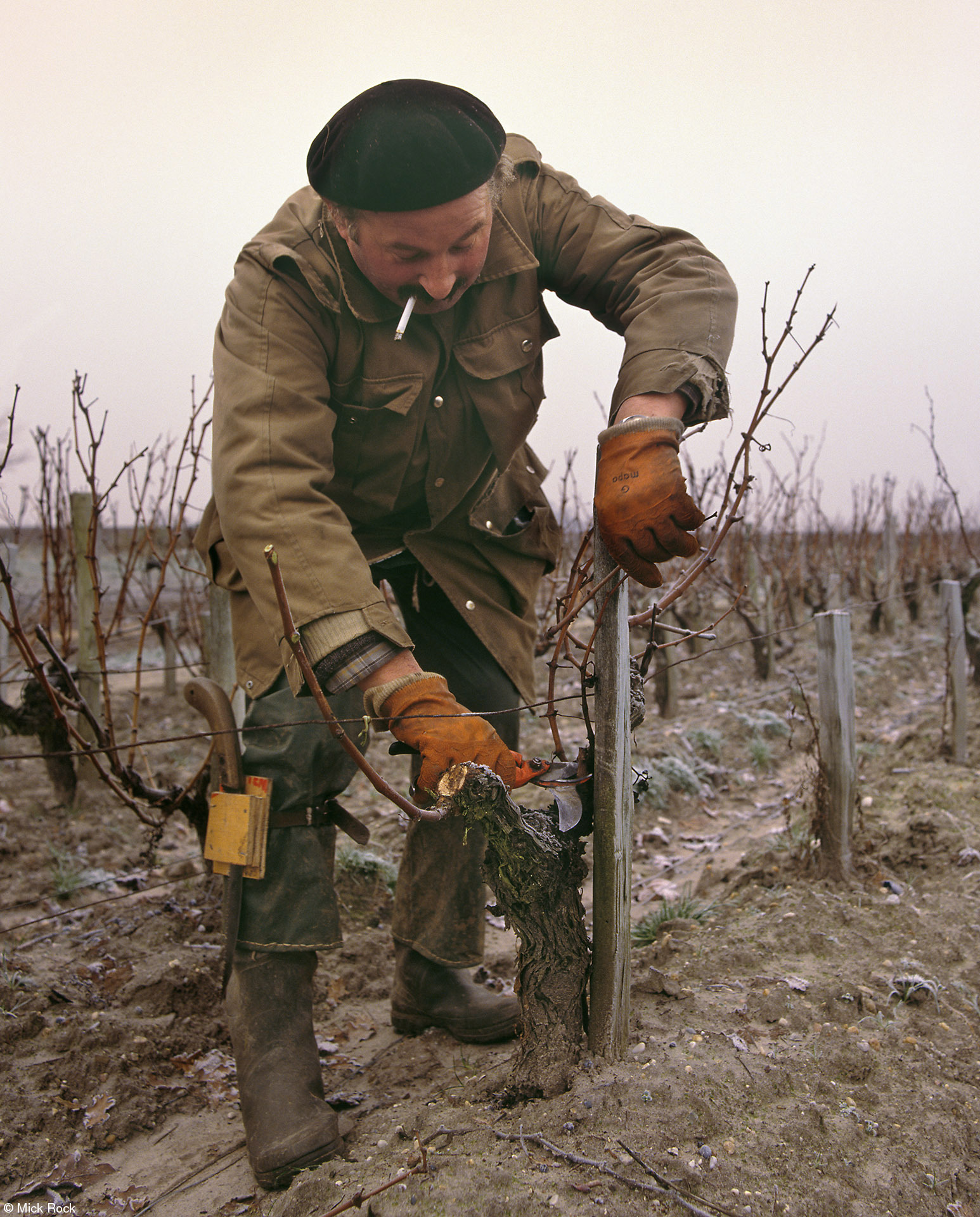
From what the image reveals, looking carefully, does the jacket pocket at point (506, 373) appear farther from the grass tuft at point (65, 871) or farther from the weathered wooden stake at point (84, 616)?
→ the weathered wooden stake at point (84, 616)

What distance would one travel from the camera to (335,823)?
185cm

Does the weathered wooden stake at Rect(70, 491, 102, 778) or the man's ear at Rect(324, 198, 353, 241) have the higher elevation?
the man's ear at Rect(324, 198, 353, 241)

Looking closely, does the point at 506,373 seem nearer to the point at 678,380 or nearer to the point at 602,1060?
the point at 678,380

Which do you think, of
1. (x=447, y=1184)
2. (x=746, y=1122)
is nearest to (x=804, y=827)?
(x=746, y=1122)

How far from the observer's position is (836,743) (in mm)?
2789

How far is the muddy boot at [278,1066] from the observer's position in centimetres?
151

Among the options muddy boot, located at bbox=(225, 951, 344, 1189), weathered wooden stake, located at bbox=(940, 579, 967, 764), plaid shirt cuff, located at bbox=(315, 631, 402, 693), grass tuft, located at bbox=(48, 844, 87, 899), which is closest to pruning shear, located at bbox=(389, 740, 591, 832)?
plaid shirt cuff, located at bbox=(315, 631, 402, 693)

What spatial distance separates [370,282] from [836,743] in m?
2.14

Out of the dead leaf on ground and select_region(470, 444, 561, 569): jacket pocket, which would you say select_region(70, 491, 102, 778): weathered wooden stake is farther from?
select_region(470, 444, 561, 569): jacket pocket

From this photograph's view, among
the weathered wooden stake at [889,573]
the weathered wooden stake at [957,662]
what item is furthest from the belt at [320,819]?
the weathered wooden stake at [889,573]

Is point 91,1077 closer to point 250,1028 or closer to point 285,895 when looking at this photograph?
point 250,1028

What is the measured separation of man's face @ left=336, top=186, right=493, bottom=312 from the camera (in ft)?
5.08

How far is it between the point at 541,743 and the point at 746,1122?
418 cm

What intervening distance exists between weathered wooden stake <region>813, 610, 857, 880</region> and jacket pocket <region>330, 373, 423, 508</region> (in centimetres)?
167
